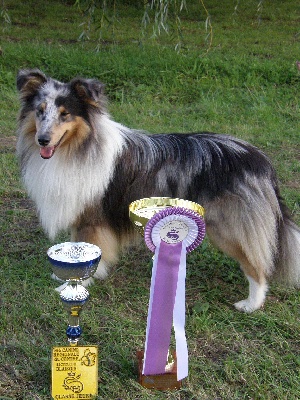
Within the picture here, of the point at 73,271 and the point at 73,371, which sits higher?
the point at 73,271

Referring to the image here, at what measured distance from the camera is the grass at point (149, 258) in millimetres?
3174

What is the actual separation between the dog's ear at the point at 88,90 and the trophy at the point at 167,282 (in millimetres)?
948

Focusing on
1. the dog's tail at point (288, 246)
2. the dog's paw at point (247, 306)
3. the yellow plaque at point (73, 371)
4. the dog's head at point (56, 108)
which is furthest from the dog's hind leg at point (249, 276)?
the yellow plaque at point (73, 371)

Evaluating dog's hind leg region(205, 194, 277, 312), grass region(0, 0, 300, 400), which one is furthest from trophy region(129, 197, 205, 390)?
dog's hind leg region(205, 194, 277, 312)

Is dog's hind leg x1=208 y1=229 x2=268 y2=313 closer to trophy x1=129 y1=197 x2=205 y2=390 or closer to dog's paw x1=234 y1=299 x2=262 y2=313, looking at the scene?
dog's paw x1=234 y1=299 x2=262 y2=313

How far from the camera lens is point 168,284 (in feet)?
9.57

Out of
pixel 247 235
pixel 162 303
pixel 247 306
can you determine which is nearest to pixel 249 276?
pixel 247 306

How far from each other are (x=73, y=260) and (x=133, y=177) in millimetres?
1131

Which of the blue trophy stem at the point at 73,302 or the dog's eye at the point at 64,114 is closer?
the blue trophy stem at the point at 73,302

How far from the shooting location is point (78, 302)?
291 centimetres

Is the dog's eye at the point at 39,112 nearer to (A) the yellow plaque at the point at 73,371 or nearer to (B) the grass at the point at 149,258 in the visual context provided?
(B) the grass at the point at 149,258

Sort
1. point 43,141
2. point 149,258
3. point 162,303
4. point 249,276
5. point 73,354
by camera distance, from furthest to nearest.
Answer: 1. point 149,258
2. point 249,276
3. point 43,141
4. point 162,303
5. point 73,354

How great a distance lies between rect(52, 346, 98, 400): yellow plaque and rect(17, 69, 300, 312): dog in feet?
3.86

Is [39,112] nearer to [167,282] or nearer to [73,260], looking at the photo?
[73,260]
